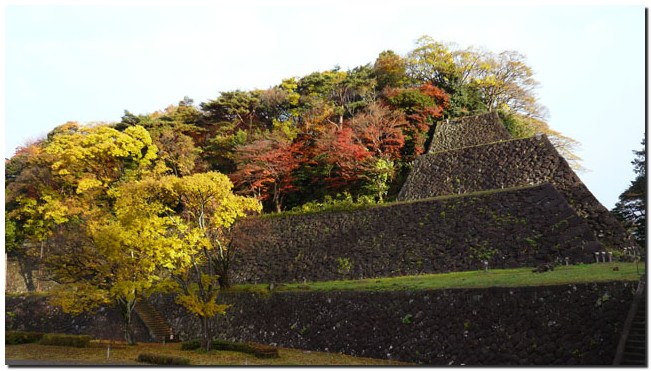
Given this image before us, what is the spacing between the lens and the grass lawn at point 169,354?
48.4 ft

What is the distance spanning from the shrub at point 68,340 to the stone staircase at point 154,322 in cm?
228

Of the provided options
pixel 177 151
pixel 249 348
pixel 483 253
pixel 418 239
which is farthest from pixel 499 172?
pixel 177 151

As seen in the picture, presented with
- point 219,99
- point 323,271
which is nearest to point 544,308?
point 323,271

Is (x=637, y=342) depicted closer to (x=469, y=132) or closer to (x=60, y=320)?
(x=469, y=132)

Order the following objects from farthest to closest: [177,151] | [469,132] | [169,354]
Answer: [177,151] → [469,132] → [169,354]

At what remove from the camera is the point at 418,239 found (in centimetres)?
2066

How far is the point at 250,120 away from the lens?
113 feet

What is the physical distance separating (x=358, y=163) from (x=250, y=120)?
9739 mm

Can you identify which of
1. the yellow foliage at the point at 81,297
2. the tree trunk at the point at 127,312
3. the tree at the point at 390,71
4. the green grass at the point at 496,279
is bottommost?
the tree trunk at the point at 127,312

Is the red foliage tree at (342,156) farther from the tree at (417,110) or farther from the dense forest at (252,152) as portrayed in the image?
the tree at (417,110)

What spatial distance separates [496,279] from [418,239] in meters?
6.02

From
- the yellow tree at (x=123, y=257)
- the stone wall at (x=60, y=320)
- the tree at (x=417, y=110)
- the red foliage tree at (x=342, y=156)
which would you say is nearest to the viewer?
the yellow tree at (x=123, y=257)

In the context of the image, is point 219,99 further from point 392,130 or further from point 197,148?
point 392,130

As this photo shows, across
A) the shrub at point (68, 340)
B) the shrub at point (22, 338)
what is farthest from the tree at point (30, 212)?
the shrub at point (68, 340)
